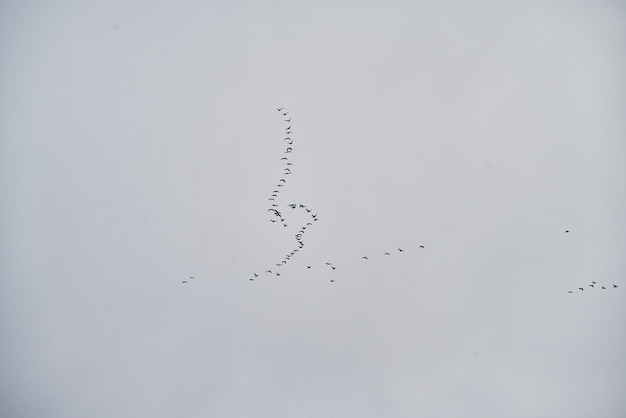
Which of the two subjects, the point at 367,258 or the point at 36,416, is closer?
the point at 367,258

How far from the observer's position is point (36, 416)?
153 m

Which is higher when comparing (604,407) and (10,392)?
(604,407)

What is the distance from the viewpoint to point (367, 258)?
10119 cm

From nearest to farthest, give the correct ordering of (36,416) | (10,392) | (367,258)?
1. (367,258)
2. (36,416)
3. (10,392)

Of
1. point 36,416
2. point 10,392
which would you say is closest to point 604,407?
point 36,416

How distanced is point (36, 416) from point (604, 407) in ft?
557

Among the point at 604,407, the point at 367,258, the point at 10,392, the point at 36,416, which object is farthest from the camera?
the point at 10,392

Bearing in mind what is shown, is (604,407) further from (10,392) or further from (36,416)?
(10,392)

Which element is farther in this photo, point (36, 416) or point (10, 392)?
point (10, 392)

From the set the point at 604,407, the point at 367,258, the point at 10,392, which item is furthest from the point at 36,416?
the point at 604,407

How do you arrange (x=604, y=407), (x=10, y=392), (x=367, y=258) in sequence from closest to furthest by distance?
1. (x=367, y=258)
2. (x=604, y=407)
3. (x=10, y=392)

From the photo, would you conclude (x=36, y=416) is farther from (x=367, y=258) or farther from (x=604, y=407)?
(x=604, y=407)

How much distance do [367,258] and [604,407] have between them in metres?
79.7

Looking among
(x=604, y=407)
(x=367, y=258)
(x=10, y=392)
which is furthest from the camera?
(x=10, y=392)
